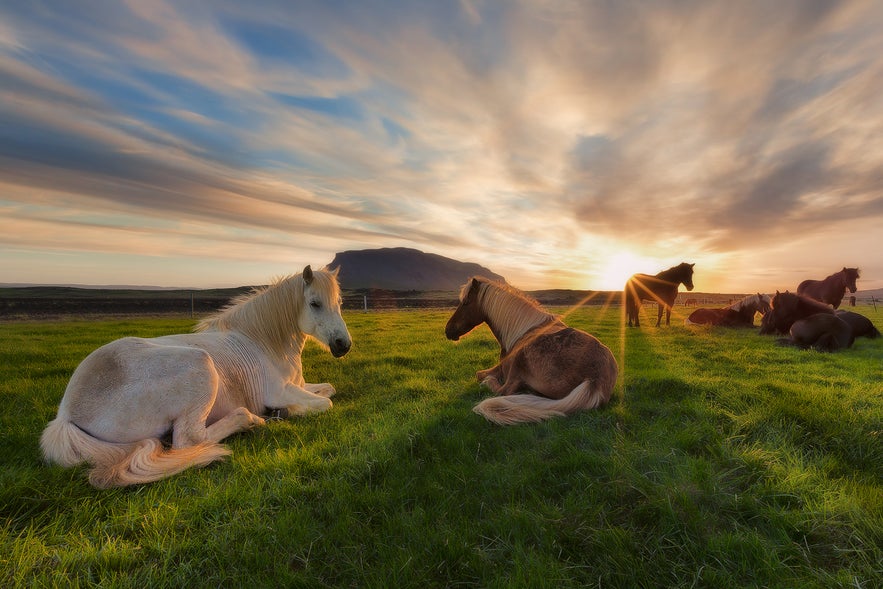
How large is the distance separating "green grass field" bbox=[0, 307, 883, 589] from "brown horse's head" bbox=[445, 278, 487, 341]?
211 cm

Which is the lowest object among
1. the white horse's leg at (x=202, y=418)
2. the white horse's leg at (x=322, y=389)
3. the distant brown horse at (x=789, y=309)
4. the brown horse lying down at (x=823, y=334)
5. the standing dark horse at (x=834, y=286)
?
the white horse's leg at (x=322, y=389)

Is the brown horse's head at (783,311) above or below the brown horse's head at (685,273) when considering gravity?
below

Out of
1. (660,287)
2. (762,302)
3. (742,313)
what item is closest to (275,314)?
(660,287)

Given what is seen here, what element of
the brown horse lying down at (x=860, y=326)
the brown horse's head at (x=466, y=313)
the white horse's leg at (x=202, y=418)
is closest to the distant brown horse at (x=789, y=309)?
the brown horse lying down at (x=860, y=326)

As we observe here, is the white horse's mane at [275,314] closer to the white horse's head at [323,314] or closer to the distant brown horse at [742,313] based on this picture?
the white horse's head at [323,314]

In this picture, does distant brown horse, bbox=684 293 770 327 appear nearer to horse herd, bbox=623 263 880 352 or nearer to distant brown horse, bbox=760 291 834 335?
horse herd, bbox=623 263 880 352

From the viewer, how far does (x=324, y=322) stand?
5578 mm

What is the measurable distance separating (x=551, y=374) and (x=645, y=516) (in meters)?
2.66

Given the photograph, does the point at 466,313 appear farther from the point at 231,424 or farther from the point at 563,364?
the point at 231,424

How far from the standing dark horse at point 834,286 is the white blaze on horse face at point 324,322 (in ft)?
77.5

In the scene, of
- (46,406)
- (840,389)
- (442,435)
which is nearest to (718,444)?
(442,435)

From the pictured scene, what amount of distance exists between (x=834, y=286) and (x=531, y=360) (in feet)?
70.9

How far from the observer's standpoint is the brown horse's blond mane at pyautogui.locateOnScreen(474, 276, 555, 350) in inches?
247

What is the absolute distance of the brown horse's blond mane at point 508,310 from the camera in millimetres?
6275
